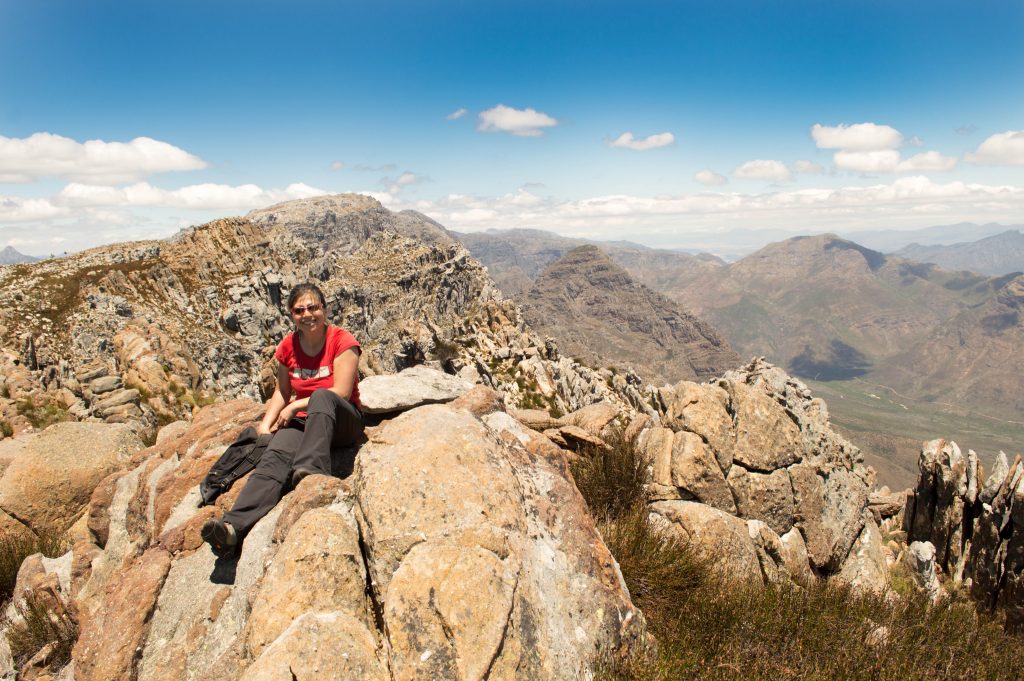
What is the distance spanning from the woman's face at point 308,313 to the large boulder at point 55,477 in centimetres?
658

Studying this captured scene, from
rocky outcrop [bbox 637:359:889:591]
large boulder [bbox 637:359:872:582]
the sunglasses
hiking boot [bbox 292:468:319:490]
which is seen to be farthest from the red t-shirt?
large boulder [bbox 637:359:872:582]

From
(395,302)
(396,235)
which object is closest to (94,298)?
(395,302)

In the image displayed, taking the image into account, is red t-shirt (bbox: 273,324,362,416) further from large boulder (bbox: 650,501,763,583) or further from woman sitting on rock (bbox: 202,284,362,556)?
large boulder (bbox: 650,501,763,583)

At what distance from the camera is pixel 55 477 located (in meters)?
10.1

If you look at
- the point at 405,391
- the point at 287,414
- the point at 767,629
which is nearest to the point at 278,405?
the point at 287,414

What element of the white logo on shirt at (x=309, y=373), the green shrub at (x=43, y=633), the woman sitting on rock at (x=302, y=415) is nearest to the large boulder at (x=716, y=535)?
the woman sitting on rock at (x=302, y=415)

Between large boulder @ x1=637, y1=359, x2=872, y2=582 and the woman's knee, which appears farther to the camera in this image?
large boulder @ x1=637, y1=359, x2=872, y2=582

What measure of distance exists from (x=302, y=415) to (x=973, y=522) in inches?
750

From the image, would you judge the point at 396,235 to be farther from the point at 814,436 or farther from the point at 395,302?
the point at 814,436

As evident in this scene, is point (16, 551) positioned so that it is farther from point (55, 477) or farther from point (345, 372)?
point (345, 372)

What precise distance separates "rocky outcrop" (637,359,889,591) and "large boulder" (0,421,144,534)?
11.9 meters

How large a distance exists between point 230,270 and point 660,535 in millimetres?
54871

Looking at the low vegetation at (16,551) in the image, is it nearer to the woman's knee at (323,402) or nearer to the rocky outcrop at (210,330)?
the rocky outcrop at (210,330)

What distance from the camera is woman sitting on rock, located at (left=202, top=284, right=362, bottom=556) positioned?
6.50 meters
